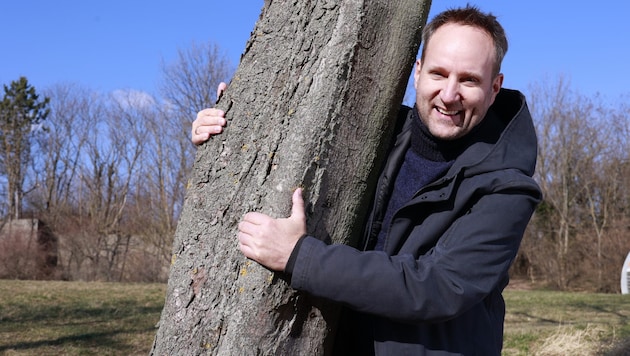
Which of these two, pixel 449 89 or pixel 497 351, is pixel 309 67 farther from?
pixel 497 351

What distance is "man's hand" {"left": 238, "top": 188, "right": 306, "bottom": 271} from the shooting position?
1.99 meters

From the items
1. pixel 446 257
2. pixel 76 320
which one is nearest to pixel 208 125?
pixel 446 257

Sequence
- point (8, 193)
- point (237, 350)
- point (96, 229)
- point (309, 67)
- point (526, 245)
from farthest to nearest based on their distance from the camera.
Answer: point (8, 193)
point (96, 229)
point (526, 245)
point (309, 67)
point (237, 350)

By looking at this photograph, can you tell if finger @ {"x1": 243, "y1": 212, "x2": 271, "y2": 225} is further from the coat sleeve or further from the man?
the coat sleeve

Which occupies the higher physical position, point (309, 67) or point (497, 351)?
point (309, 67)

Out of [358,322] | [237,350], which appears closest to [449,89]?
[358,322]

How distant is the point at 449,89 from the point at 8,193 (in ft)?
126

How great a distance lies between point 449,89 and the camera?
7.16 ft

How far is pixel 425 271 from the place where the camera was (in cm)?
197

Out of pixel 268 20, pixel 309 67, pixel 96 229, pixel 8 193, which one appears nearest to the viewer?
pixel 309 67

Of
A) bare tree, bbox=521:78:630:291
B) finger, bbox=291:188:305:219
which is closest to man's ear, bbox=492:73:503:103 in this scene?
finger, bbox=291:188:305:219

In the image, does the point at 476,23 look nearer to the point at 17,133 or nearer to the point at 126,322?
the point at 126,322

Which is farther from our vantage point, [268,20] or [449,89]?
[268,20]

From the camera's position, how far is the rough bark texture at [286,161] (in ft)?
6.86
